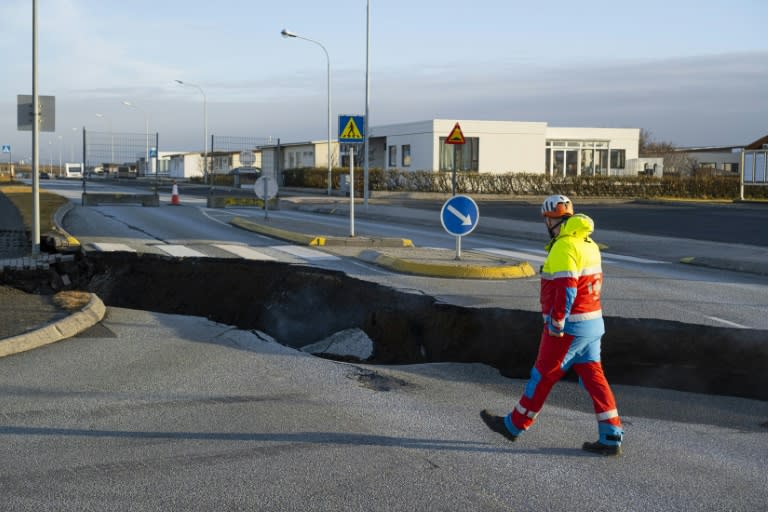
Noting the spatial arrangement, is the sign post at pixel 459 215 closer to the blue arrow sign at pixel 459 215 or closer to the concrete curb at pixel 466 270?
the blue arrow sign at pixel 459 215

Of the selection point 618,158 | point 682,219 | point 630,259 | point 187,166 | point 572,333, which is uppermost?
point 618,158

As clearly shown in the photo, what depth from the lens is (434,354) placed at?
935 cm

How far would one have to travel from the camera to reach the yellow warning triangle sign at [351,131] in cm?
1688

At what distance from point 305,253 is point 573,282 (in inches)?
426

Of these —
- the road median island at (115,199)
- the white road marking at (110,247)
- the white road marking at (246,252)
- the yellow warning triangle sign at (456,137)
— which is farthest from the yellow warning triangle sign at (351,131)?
the road median island at (115,199)

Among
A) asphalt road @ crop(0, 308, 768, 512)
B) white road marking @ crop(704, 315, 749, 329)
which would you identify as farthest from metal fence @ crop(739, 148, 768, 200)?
asphalt road @ crop(0, 308, 768, 512)

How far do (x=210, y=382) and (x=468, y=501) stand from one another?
10.1 ft

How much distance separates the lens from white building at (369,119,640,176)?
5408cm

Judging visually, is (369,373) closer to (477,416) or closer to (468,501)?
(477,416)

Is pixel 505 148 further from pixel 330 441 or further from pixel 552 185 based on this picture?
pixel 330 441

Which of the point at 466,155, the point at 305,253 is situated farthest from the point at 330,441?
the point at 466,155

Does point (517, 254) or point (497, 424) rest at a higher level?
point (517, 254)

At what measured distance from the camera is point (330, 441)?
524 centimetres

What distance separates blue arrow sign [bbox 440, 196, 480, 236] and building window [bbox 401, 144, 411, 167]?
43.6 meters
